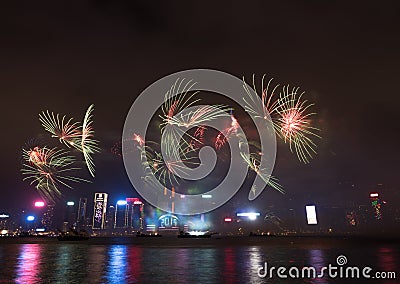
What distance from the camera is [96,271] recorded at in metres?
42.8

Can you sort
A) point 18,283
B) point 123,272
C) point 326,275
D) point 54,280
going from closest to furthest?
point 18,283 < point 54,280 < point 326,275 < point 123,272

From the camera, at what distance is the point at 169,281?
35.7 m

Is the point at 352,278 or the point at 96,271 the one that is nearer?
the point at 352,278

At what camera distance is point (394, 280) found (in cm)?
3459

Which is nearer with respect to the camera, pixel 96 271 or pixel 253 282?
pixel 253 282

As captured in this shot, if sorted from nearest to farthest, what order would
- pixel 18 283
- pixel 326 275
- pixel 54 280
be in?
pixel 18 283, pixel 54 280, pixel 326 275

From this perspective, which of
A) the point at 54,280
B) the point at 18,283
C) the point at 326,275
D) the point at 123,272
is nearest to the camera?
the point at 18,283

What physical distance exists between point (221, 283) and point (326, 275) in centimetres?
1229

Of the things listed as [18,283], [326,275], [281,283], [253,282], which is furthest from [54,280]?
[326,275]

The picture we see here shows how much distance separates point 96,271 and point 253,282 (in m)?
19.0

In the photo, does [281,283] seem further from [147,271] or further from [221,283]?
[147,271]

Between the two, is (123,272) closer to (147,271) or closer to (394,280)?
(147,271)

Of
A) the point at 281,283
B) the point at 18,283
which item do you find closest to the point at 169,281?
the point at 281,283

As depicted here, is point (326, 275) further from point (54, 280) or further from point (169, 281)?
point (54, 280)
